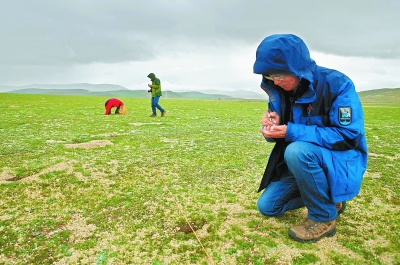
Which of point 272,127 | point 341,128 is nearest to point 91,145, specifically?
point 272,127

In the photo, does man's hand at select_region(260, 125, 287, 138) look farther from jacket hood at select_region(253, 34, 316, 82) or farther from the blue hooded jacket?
jacket hood at select_region(253, 34, 316, 82)

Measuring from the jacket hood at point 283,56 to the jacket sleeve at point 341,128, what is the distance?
42 cm

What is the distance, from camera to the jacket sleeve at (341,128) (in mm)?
3029

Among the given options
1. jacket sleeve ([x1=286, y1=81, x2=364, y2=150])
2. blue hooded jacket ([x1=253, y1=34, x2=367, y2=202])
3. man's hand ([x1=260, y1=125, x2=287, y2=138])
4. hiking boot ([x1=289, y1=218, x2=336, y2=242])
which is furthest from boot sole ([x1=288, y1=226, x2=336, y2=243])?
man's hand ([x1=260, y1=125, x2=287, y2=138])

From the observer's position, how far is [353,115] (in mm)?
3033

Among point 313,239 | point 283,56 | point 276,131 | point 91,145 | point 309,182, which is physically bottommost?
point 313,239

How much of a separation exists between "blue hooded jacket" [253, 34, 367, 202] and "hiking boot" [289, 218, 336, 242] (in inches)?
15.8

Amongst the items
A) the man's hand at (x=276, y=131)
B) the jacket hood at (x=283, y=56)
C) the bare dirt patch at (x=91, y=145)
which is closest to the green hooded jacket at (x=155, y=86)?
the bare dirt patch at (x=91, y=145)

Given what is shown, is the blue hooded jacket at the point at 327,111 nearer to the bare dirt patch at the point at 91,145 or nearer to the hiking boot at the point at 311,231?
the hiking boot at the point at 311,231

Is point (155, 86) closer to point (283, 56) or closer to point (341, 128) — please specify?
point (283, 56)

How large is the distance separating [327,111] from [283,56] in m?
0.85

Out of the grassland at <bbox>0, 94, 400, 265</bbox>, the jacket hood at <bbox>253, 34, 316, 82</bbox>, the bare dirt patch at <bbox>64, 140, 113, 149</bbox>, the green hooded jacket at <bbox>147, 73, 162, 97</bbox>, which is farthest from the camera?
the green hooded jacket at <bbox>147, 73, 162, 97</bbox>

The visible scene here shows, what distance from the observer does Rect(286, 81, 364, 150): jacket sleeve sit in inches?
119

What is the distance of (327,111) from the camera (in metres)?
3.19
